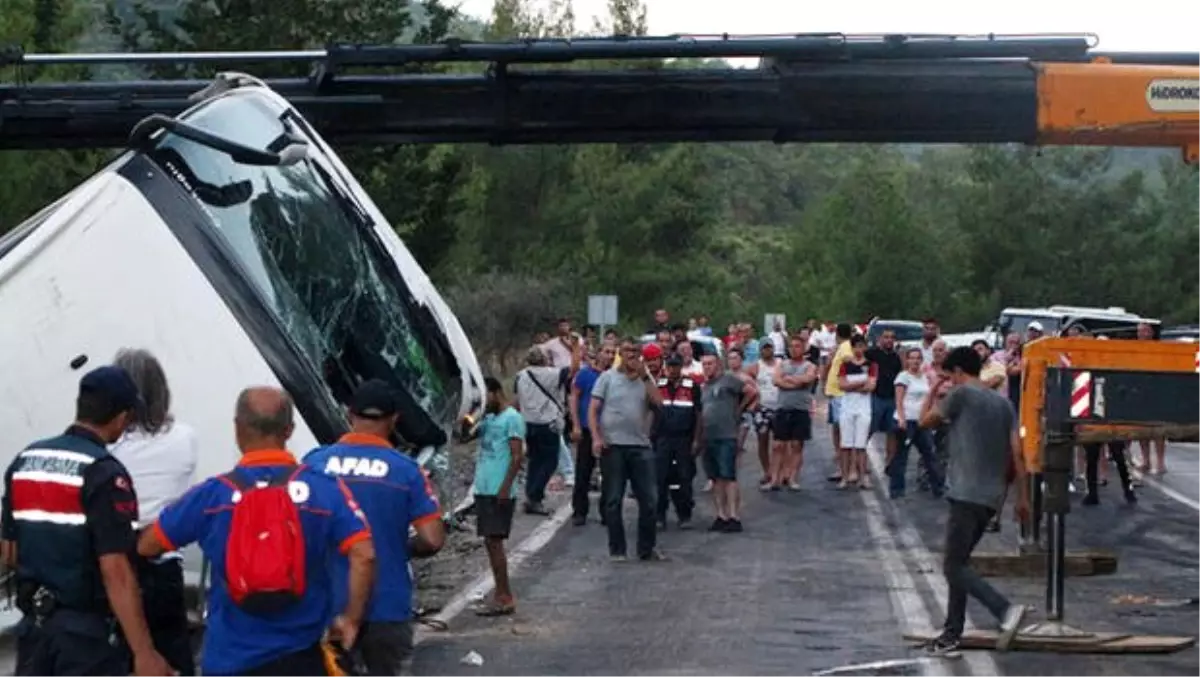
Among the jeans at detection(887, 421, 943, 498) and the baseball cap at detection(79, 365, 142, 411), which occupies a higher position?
the baseball cap at detection(79, 365, 142, 411)

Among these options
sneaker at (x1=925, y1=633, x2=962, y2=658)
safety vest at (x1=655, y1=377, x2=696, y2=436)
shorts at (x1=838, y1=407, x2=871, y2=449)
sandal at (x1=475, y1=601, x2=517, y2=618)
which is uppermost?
safety vest at (x1=655, y1=377, x2=696, y2=436)

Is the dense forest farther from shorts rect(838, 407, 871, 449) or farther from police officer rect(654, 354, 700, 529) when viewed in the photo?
police officer rect(654, 354, 700, 529)

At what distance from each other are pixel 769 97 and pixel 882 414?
367 inches

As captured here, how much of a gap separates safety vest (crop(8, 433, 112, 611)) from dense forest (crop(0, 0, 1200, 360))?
77.6 ft

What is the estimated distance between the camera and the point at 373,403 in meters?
8.34

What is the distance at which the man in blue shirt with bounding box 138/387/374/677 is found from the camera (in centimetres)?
680

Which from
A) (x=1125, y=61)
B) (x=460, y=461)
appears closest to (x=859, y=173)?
(x=460, y=461)

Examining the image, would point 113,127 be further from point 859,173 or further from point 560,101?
point 859,173

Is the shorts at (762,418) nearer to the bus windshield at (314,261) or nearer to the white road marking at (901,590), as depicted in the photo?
the white road marking at (901,590)

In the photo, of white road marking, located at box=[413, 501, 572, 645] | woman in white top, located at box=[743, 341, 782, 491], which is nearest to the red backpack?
white road marking, located at box=[413, 501, 572, 645]

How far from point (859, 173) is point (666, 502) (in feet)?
219

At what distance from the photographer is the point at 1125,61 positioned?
16.4m

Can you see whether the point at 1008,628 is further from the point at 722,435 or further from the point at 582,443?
the point at 582,443

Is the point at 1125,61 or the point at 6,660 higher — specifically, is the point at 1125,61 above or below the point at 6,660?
above
